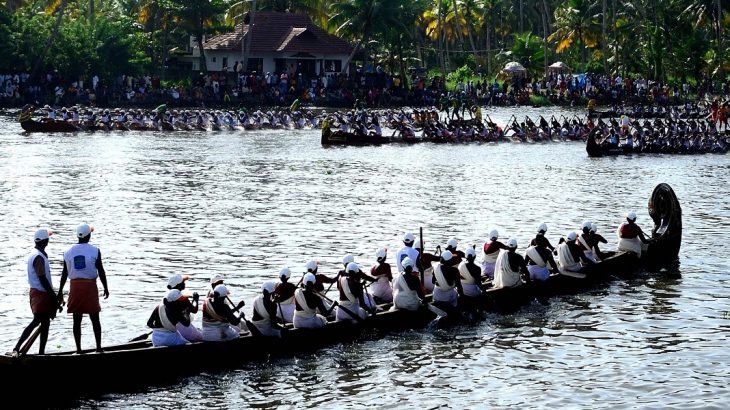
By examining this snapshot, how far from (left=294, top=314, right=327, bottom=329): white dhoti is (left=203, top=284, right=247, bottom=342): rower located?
1566 mm

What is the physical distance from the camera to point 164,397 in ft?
70.9

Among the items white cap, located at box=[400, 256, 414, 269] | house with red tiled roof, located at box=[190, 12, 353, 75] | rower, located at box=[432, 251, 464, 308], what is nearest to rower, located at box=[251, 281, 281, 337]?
white cap, located at box=[400, 256, 414, 269]

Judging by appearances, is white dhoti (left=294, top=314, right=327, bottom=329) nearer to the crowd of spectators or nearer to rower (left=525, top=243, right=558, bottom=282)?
rower (left=525, top=243, right=558, bottom=282)

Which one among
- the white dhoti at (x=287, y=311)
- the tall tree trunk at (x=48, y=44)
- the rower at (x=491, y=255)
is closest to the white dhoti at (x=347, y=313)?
the white dhoti at (x=287, y=311)

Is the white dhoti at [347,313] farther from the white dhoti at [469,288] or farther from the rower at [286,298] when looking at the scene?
the white dhoti at [469,288]

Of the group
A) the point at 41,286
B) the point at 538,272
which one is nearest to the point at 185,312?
the point at 41,286

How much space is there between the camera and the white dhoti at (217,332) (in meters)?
22.6

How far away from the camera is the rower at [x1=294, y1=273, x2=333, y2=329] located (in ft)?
78.0

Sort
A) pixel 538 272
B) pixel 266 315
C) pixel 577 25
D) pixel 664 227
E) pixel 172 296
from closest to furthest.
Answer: pixel 172 296 < pixel 266 315 < pixel 538 272 < pixel 664 227 < pixel 577 25

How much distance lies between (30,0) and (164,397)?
283ft

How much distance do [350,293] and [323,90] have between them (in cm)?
7374

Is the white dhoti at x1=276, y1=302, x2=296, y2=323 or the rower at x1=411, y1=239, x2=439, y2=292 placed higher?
the rower at x1=411, y1=239, x2=439, y2=292

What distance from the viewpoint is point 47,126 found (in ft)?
248

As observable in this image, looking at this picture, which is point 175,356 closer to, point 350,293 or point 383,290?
point 350,293
